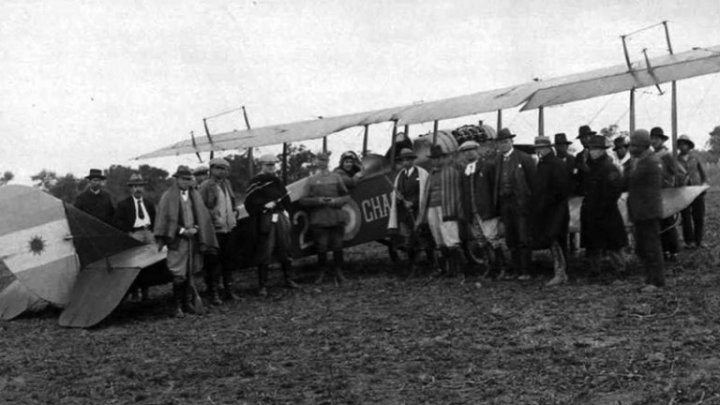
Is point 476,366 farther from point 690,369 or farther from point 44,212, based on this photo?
point 44,212

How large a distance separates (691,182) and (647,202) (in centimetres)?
373

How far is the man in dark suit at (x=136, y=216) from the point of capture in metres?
10.7

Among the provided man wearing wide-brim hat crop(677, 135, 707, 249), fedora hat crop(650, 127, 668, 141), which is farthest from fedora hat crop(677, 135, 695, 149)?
fedora hat crop(650, 127, 668, 141)

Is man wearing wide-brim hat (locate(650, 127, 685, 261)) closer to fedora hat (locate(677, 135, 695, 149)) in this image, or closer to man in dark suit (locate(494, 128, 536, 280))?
fedora hat (locate(677, 135, 695, 149))

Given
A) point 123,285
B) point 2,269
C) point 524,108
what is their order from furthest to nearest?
point 2,269
point 524,108
point 123,285

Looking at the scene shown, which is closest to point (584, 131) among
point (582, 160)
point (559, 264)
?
point (582, 160)

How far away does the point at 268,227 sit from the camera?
1030 cm

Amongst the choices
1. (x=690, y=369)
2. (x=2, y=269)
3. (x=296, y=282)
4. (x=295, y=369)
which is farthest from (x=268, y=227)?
(x=2, y=269)

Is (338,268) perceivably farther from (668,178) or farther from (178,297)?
(668,178)

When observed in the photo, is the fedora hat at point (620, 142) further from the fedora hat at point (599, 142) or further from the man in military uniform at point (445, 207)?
the man in military uniform at point (445, 207)

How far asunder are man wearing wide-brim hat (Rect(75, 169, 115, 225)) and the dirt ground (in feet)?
5.64

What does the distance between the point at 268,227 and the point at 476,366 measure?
16.7 feet

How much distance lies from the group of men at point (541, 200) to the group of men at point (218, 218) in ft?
3.29

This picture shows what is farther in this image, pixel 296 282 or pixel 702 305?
pixel 296 282
